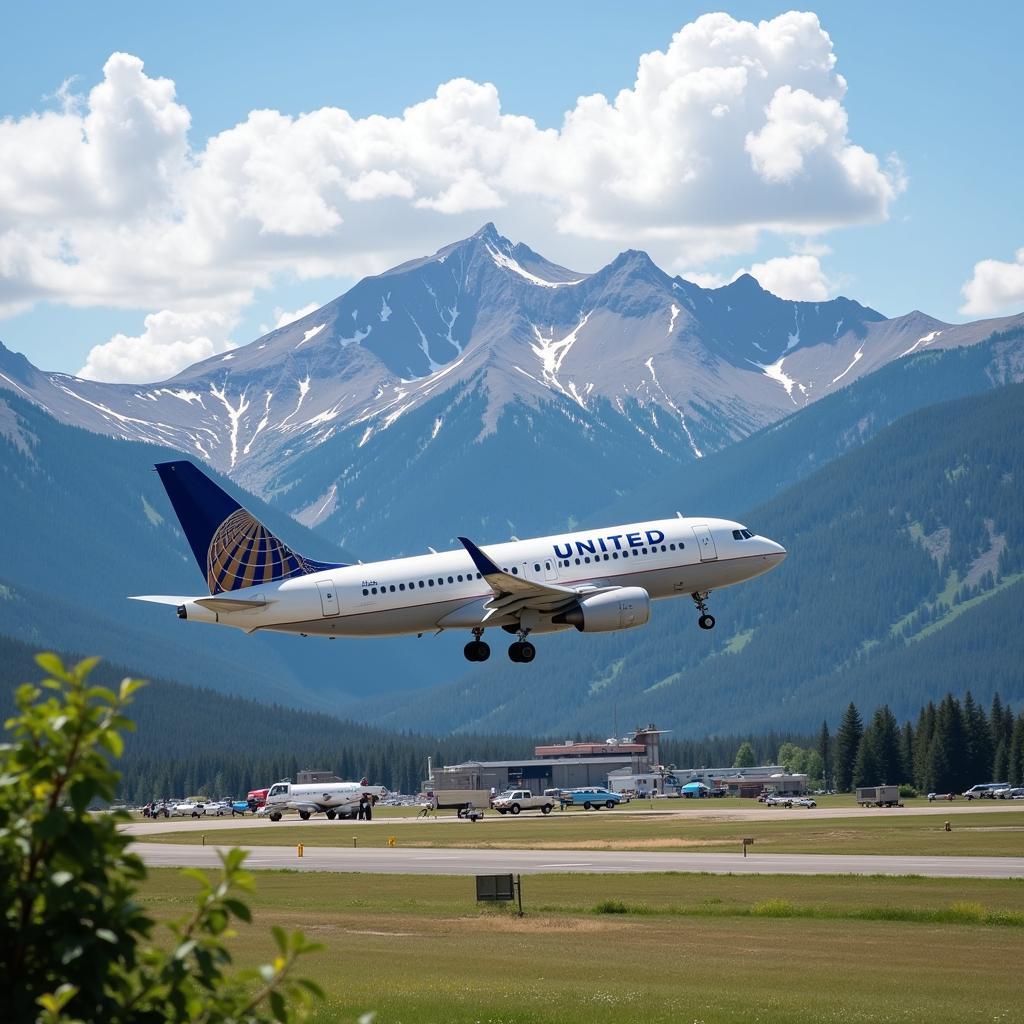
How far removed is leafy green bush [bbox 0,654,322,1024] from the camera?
29.1ft

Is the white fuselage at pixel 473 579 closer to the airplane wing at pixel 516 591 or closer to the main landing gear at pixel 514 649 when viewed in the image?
the airplane wing at pixel 516 591

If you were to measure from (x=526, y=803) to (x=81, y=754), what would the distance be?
526ft

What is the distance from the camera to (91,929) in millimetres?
9016

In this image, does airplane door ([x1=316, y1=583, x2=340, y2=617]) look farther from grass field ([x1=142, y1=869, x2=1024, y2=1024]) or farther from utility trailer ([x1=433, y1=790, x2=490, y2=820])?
utility trailer ([x1=433, y1=790, x2=490, y2=820])

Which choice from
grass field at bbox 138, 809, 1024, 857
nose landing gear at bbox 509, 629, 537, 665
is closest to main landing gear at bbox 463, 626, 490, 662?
nose landing gear at bbox 509, 629, 537, 665

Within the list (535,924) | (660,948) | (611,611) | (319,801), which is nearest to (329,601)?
(611,611)

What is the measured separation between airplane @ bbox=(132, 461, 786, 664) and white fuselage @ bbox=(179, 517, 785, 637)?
41 mm

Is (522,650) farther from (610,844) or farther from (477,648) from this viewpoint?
(610,844)

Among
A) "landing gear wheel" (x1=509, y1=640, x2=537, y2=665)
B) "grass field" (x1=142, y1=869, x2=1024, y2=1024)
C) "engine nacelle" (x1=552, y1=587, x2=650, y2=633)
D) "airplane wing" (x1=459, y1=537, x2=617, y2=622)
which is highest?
"airplane wing" (x1=459, y1=537, x2=617, y2=622)

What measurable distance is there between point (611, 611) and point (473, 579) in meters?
5.84

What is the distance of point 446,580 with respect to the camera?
2697 inches

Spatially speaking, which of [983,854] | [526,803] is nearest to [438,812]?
[526,803]

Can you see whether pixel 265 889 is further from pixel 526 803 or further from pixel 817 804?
pixel 817 804

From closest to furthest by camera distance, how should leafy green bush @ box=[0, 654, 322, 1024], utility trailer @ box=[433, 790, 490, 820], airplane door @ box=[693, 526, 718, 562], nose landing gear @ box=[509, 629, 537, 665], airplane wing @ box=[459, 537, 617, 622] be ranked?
leafy green bush @ box=[0, 654, 322, 1024]
airplane wing @ box=[459, 537, 617, 622]
nose landing gear @ box=[509, 629, 537, 665]
airplane door @ box=[693, 526, 718, 562]
utility trailer @ box=[433, 790, 490, 820]
